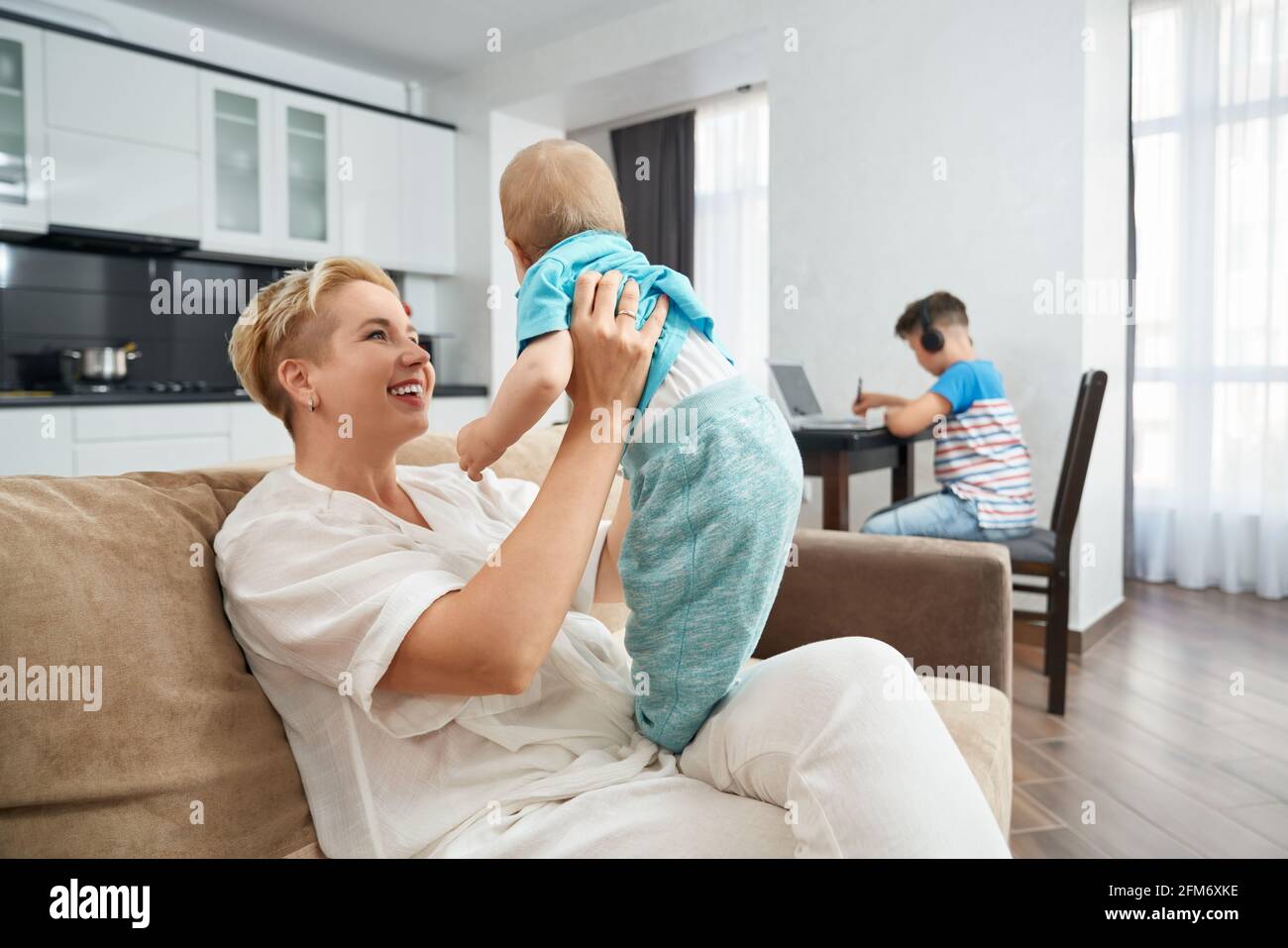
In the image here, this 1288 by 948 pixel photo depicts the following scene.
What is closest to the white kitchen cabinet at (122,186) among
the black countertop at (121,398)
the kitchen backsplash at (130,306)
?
Answer: the kitchen backsplash at (130,306)

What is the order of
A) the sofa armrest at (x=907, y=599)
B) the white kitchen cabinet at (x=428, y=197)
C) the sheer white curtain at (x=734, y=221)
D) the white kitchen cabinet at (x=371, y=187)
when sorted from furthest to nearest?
the sheer white curtain at (x=734, y=221) < the white kitchen cabinet at (x=428, y=197) < the white kitchen cabinet at (x=371, y=187) < the sofa armrest at (x=907, y=599)

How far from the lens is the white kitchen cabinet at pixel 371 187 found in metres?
5.00

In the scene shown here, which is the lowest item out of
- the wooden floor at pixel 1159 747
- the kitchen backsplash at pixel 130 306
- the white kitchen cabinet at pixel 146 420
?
the wooden floor at pixel 1159 747

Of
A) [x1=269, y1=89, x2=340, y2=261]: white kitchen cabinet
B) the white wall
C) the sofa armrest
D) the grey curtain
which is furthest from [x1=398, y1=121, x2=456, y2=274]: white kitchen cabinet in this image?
the sofa armrest

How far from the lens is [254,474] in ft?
4.17

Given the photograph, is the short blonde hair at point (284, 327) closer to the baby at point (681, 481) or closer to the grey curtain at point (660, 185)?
the baby at point (681, 481)

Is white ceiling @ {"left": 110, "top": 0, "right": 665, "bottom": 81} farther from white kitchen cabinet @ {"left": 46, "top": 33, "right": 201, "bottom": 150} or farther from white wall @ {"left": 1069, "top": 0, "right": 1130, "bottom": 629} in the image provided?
white wall @ {"left": 1069, "top": 0, "right": 1130, "bottom": 629}

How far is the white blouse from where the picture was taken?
92cm

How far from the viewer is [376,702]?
0.95 meters

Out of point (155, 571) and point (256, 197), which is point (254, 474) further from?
point (256, 197)

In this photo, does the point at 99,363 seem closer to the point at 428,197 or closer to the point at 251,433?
the point at 251,433

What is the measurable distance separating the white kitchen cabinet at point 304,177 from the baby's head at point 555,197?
4013mm

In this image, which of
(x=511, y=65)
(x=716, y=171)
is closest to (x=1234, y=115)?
(x=716, y=171)

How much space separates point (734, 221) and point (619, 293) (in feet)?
15.6
